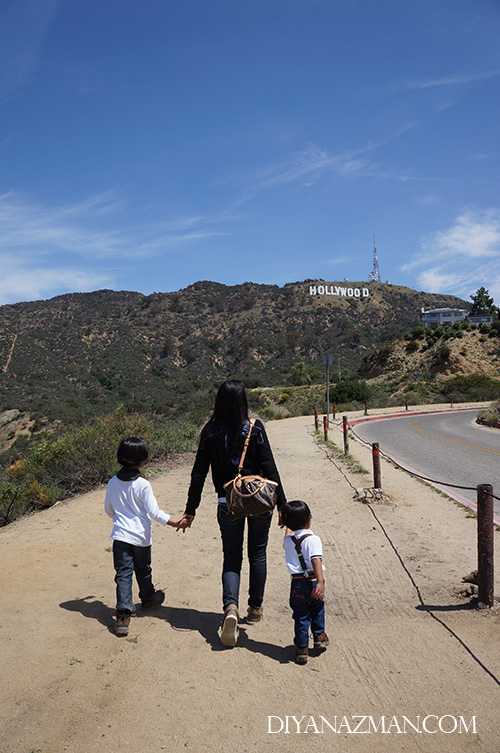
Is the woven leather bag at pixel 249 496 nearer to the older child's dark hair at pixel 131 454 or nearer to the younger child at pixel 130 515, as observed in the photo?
the younger child at pixel 130 515

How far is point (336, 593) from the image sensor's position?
188 inches

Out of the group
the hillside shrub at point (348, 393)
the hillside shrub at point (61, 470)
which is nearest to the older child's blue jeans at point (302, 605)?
the hillside shrub at point (61, 470)

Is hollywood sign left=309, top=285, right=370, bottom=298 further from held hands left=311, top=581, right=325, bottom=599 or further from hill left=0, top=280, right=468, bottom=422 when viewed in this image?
held hands left=311, top=581, right=325, bottom=599

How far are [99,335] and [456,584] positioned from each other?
71.5m

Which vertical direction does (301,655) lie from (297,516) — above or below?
below

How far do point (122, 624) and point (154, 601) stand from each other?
52 centimetres

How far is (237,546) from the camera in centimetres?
377

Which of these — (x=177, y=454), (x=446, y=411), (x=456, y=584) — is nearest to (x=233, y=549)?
(x=456, y=584)

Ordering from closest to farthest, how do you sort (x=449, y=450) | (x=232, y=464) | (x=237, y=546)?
(x=232, y=464) → (x=237, y=546) → (x=449, y=450)

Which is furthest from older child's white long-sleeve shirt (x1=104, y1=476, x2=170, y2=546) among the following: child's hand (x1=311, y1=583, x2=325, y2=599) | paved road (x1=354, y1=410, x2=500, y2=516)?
paved road (x1=354, y1=410, x2=500, y2=516)

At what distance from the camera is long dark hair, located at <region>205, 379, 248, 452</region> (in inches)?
144

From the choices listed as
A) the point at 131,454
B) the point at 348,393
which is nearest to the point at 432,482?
the point at 131,454

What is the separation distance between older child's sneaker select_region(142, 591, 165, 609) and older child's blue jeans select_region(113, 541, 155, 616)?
179 millimetres

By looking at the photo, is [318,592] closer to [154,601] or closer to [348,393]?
[154,601]
